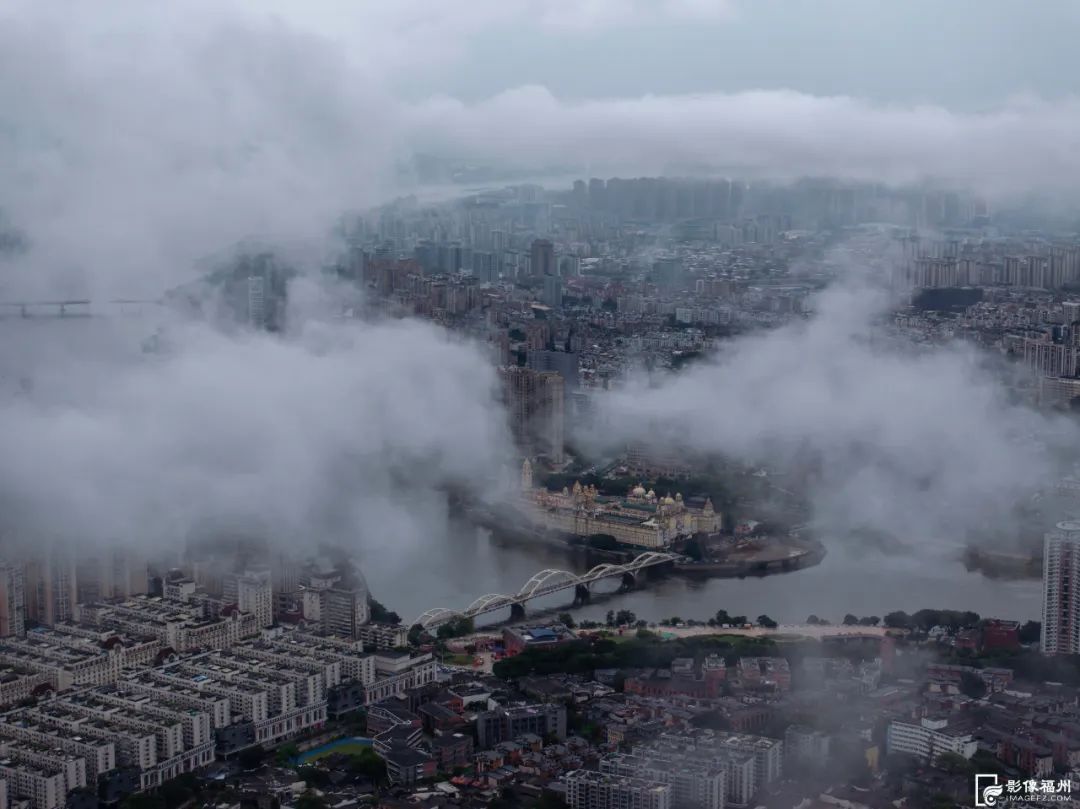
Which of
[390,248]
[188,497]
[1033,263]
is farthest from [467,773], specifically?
[1033,263]

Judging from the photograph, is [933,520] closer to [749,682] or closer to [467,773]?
[749,682]

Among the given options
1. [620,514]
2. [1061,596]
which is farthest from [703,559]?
[1061,596]

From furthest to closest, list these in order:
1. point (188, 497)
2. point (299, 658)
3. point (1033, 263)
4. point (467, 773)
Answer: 1. point (1033, 263)
2. point (188, 497)
3. point (299, 658)
4. point (467, 773)

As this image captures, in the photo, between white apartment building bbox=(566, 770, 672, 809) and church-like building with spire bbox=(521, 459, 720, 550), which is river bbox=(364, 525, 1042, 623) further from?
white apartment building bbox=(566, 770, 672, 809)

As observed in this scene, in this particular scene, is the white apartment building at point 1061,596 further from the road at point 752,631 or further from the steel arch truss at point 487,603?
the steel arch truss at point 487,603

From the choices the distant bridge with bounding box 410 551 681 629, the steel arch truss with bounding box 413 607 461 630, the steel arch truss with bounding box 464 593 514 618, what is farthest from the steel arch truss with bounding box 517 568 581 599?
the steel arch truss with bounding box 413 607 461 630

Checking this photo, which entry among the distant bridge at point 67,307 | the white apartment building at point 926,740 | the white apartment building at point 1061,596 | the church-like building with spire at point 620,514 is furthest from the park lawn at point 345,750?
the church-like building with spire at point 620,514
